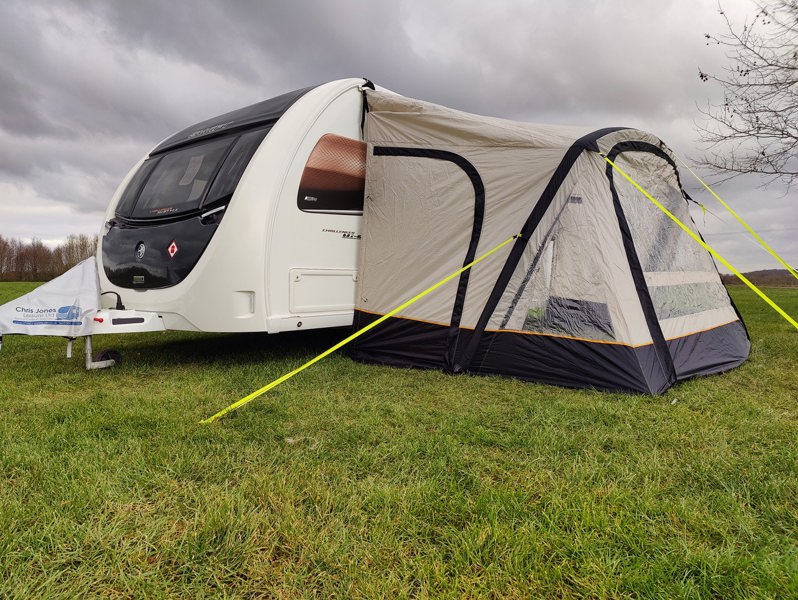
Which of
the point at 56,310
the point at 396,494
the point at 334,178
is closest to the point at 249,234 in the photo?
the point at 334,178

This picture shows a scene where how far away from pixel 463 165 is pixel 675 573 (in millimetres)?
3837

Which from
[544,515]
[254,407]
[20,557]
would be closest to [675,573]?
[544,515]

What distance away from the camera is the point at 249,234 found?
4348 mm

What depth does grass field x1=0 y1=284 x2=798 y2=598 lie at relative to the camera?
1.76m

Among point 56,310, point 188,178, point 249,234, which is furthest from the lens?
point 188,178

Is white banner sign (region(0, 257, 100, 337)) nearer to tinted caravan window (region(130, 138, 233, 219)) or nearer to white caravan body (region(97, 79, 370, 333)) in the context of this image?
white caravan body (region(97, 79, 370, 333))

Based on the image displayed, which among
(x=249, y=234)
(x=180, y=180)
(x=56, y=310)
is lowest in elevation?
(x=56, y=310)

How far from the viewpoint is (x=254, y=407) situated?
11.6 ft

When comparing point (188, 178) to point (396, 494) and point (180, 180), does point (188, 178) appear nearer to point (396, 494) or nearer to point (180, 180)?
A: point (180, 180)

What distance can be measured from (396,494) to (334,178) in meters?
3.55

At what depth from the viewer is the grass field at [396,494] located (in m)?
1.76

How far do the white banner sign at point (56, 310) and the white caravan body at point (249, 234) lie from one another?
517mm

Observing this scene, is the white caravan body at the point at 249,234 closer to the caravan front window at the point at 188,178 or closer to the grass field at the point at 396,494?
the caravan front window at the point at 188,178

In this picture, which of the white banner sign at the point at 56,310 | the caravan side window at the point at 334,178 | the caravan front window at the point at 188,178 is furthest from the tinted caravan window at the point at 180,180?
the white banner sign at the point at 56,310
